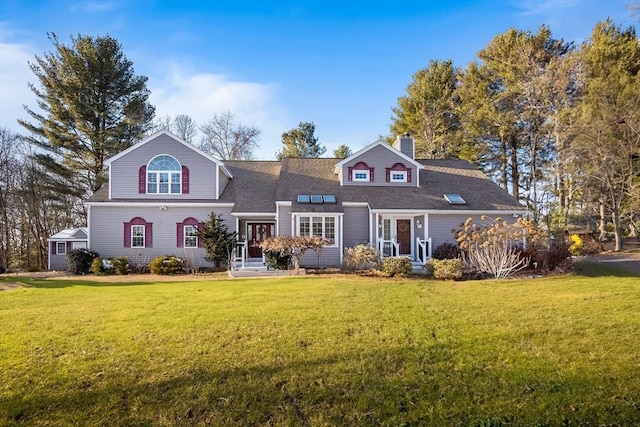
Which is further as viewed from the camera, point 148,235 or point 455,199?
point 455,199

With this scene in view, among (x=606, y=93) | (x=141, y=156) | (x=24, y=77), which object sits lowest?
(x=141, y=156)

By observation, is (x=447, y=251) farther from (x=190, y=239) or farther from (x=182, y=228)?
(x=182, y=228)

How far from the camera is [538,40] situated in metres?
27.4

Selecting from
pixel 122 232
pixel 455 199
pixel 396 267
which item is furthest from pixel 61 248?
Answer: pixel 455 199

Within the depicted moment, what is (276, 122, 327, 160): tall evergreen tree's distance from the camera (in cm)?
3603

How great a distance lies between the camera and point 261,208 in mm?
18297

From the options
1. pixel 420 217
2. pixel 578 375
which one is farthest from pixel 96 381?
pixel 420 217

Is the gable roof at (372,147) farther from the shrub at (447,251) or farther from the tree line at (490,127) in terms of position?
the tree line at (490,127)

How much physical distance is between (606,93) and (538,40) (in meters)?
7.04

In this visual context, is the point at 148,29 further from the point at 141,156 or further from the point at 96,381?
the point at 96,381

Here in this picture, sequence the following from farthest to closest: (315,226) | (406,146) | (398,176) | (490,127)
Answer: (490,127)
(406,146)
(398,176)
(315,226)

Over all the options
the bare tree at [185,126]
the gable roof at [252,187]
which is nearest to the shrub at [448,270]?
the gable roof at [252,187]

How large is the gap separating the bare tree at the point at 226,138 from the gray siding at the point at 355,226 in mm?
20187

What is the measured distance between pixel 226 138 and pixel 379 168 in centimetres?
2047
